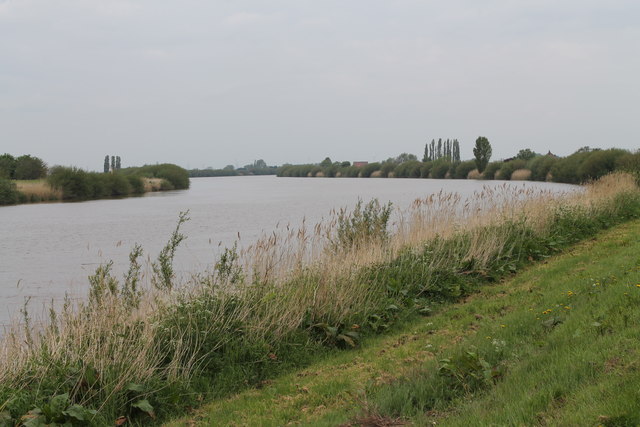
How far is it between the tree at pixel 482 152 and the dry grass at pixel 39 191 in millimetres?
57192

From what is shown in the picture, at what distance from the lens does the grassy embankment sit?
5.49m

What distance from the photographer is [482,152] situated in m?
79.4

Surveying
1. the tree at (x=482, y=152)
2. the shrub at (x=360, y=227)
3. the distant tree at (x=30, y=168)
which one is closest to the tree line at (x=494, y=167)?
the tree at (x=482, y=152)

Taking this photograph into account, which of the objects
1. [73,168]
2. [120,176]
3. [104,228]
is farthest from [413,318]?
[120,176]

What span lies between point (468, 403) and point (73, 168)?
4782 cm

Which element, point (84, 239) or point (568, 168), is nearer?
point (84, 239)

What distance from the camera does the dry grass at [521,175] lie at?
A: 65.8m

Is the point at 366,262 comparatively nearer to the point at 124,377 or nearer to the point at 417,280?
the point at 417,280

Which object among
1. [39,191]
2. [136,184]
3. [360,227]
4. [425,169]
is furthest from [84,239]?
[425,169]

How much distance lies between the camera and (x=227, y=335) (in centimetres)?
669

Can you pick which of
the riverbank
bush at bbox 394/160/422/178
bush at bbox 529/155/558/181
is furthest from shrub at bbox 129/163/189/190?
bush at bbox 394/160/422/178

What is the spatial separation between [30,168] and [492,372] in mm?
60088

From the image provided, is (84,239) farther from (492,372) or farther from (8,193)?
(8,193)

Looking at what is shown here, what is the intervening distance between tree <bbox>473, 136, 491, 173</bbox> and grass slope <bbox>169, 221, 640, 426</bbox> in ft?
244
